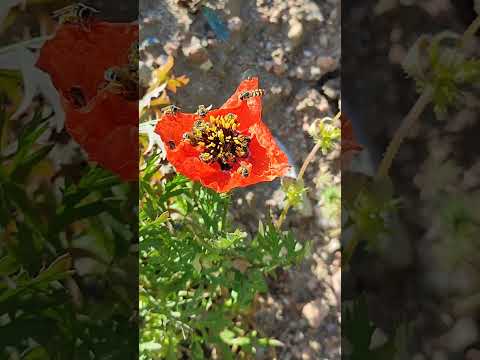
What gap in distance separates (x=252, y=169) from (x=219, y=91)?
0.26 meters

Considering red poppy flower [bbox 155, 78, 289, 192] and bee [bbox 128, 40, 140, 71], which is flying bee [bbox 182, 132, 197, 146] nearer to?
red poppy flower [bbox 155, 78, 289, 192]

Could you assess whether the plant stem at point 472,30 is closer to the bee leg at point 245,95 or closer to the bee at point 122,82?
the bee at point 122,82

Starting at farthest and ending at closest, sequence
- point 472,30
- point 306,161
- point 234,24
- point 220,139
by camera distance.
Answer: point 234,24, point 306,161, point 220,139, point 472,30

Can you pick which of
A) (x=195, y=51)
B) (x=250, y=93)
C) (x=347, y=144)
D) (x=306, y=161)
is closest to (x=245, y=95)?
(x=250, y=93)

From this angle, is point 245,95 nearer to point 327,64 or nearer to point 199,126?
point 199,126

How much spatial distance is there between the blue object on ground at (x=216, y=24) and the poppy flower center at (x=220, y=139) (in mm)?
295

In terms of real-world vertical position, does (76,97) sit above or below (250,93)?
above

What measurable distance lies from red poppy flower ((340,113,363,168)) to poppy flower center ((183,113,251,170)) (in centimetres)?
38

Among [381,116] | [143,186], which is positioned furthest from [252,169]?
[381,116]

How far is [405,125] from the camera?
51cm

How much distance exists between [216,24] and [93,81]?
0.61 metres

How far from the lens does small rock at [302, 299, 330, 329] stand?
3.66 feet

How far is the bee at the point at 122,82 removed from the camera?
1.84ft

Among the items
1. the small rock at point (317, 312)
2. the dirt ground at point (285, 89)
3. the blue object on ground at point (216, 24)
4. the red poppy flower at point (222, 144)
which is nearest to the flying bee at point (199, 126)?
the red poppy flower at point (222, 144)
